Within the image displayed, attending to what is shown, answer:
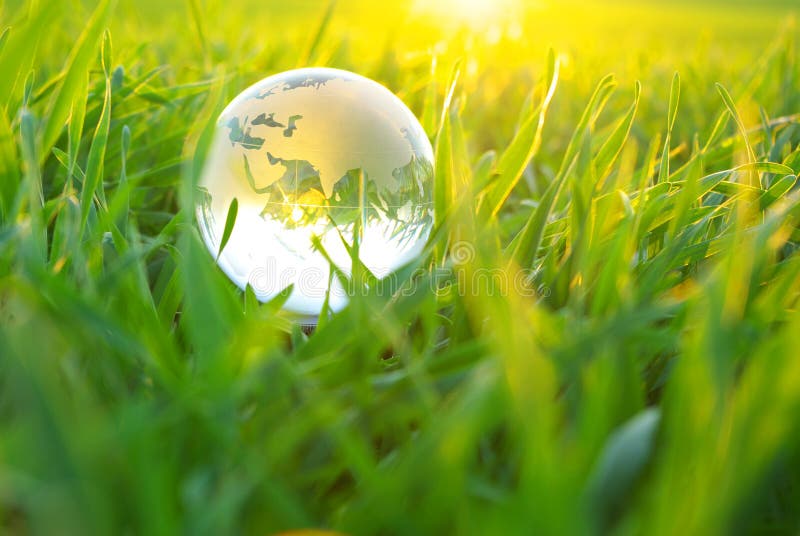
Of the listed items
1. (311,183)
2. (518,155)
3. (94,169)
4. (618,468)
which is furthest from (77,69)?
(618,468)

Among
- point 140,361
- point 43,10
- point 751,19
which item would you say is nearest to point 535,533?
point 140,361

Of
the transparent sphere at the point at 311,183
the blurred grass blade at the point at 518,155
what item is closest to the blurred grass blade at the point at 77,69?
the transparent sphere at the point at 311,183

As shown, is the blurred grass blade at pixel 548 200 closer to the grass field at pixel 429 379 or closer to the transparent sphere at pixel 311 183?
the grass field at pixel 429 379

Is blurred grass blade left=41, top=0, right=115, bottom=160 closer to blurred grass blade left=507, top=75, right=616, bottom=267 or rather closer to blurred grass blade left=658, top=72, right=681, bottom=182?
blurred grass blade left=507, top=75, right=616, bottom=267

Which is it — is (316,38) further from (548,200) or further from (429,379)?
(429,379)

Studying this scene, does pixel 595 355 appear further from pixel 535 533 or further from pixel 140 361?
pixel 140 361

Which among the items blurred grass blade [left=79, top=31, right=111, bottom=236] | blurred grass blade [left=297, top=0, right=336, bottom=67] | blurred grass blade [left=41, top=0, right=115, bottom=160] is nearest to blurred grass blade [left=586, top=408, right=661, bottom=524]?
blurred grass blade [left=79, top=31, right=111, bottom=236]

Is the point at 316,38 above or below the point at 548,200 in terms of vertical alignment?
above

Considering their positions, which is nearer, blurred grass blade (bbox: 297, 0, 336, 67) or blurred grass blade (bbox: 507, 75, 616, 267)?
blurred grass blade (bbox: 507, 75, 616, 267)
